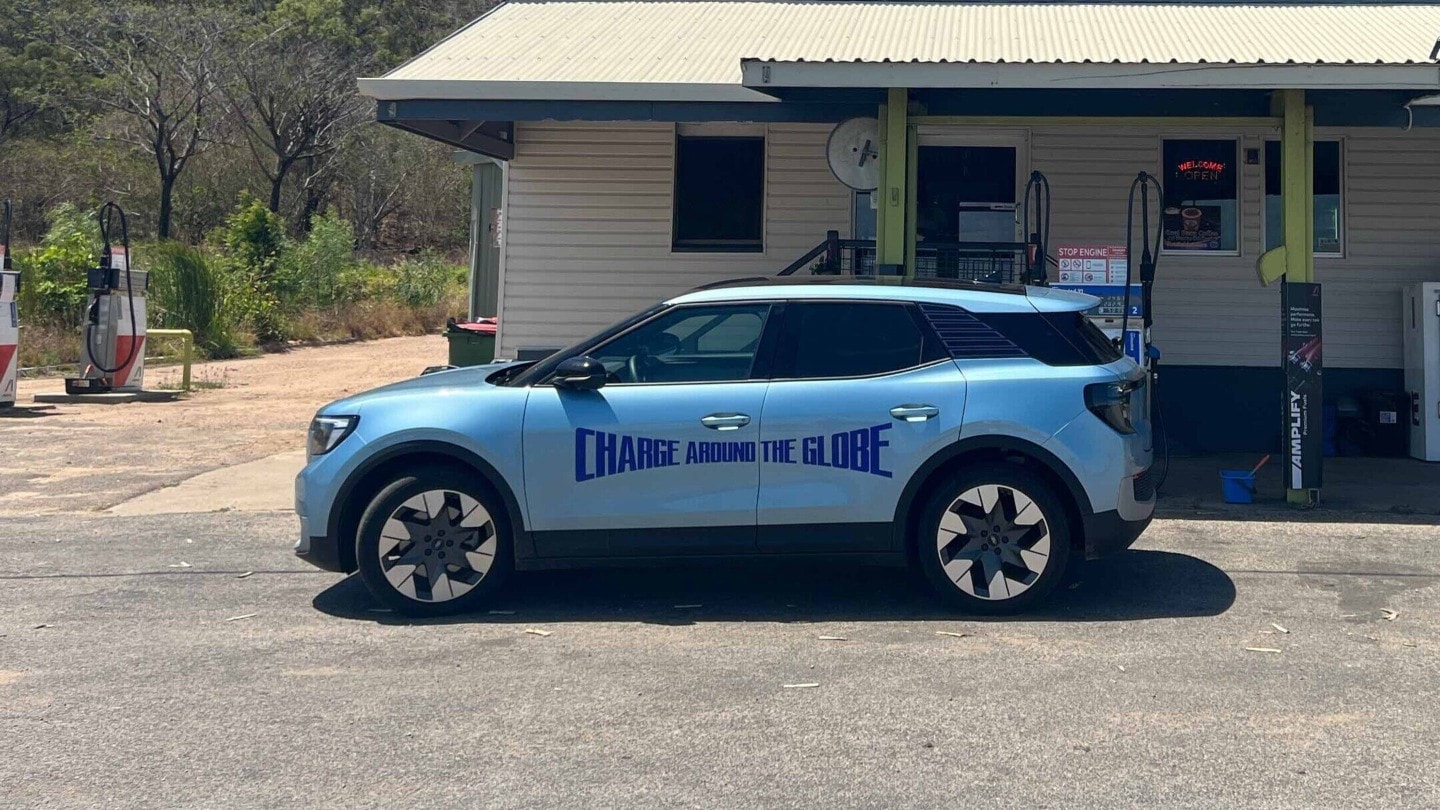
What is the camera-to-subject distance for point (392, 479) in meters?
6.53

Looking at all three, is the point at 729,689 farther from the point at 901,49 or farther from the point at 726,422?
the point at 901,49

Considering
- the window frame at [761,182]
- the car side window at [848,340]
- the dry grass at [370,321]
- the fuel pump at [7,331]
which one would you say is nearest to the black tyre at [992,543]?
the car side window at [848,340]

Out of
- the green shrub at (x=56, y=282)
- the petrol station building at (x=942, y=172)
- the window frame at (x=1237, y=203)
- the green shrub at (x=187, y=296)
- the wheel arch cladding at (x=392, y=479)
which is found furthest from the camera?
the green shrub at (x=187, y=296)

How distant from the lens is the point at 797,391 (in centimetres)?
639

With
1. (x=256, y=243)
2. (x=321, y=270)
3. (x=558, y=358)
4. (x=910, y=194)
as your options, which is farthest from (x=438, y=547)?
(x=321, y=270)

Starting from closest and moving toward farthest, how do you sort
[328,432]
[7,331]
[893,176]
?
1. [328,432]
2. [893,176]
3. [7,331]

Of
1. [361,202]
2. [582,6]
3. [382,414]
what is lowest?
[382,414]

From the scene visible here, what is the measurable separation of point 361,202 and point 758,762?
43.6m

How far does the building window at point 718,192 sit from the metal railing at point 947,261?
1136mm

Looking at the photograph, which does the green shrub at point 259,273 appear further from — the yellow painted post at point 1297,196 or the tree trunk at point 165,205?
the yellow painted post at point 1297,196

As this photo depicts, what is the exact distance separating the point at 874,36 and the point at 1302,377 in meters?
4.80

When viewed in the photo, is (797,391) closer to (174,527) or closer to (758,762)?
(758,762)

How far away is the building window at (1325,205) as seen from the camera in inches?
472

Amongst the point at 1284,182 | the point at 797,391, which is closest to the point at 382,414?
the point at 797,391
